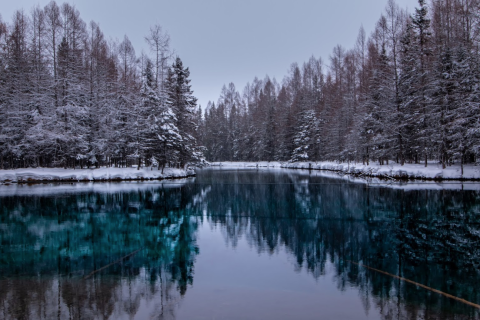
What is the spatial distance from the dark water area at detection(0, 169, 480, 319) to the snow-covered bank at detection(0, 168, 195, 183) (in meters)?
16.2

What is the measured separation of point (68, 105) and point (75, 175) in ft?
20.9

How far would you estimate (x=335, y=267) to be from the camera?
291 inches

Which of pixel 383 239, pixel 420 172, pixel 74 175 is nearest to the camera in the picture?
pixel 383 239

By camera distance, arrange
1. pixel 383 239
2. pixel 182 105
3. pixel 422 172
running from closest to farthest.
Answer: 1. pixel 383 239
2. pixel 422 172
3. pixel 182 105

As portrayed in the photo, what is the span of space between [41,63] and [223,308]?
36.0m

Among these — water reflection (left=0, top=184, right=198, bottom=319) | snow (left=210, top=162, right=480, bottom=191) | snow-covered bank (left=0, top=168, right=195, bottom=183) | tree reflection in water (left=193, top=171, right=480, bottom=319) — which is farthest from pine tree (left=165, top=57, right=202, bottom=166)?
water reflection (left=0, top=184, right=198, bottom=319)

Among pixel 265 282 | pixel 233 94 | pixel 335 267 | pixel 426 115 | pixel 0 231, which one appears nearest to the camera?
pixel 265 282

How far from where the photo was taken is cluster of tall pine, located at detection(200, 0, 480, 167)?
26531 mm

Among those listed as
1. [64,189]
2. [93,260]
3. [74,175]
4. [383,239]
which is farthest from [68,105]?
[383,239]

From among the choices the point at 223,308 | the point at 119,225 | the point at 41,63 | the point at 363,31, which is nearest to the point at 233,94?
the point at 363,31

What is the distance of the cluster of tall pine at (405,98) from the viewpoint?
26.5 metres

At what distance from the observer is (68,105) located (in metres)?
30.6

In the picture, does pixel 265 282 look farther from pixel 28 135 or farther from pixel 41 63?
pixel 41 63

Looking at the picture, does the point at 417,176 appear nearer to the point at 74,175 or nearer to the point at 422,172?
the point at 422,172
